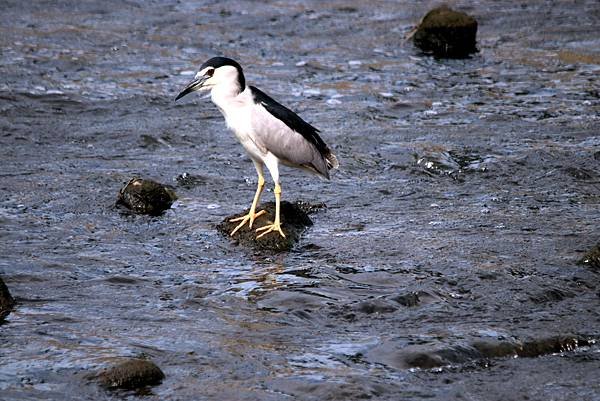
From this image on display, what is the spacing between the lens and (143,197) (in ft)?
31.0

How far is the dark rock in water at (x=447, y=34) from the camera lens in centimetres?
1521

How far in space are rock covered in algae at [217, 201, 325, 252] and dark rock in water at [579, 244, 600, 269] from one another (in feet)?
7.24

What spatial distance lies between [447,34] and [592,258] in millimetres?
7730

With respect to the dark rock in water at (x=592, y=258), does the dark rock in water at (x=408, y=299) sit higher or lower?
lower

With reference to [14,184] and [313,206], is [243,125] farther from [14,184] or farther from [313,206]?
[14,184]

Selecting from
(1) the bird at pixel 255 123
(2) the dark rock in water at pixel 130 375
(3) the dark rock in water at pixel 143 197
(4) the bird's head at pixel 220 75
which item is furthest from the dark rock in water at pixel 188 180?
(2) the dark rock in water at pixel 130 375

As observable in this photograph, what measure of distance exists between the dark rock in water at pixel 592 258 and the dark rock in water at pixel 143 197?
11.8 feet

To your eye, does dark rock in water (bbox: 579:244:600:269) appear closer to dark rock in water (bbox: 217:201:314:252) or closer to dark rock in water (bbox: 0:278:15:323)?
dark rock in water (bbox: 217:201:314:252)

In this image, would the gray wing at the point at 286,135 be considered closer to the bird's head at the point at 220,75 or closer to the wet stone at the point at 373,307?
the bird's head at the point at 220,75

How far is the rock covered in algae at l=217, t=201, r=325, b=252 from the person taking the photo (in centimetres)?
856

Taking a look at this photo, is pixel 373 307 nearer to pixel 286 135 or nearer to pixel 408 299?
pixel 408 299

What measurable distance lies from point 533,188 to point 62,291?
4720mm

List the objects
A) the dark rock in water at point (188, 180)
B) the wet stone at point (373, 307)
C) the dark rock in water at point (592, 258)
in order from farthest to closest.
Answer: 1. the dark rock in water at point (188, 180)
2. the dark rock in water at point (592, 258)
3. the wet stone at point (373, 307)

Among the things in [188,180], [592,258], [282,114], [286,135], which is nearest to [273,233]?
[286,135]
